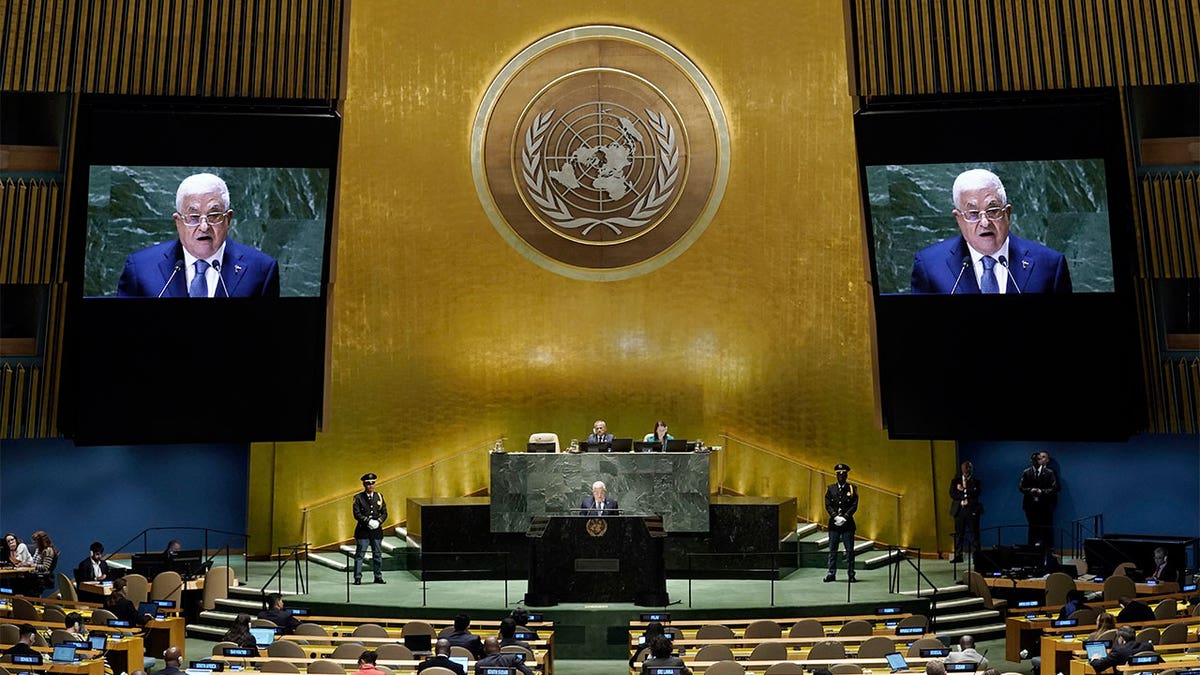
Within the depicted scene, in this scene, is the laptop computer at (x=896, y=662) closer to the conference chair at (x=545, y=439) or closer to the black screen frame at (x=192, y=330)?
the conference chair at (x=545, y=439)

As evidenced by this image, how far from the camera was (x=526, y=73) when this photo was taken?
19781mm

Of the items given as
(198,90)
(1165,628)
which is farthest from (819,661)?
(198,90)

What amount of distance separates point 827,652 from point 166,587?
770 cm

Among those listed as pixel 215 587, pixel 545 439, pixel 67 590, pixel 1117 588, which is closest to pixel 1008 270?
pixel 1117 588

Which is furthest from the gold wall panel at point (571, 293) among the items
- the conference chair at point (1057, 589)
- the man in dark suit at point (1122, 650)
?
the man in dark suit at point (1122, 650)

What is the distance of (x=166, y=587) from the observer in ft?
52.9

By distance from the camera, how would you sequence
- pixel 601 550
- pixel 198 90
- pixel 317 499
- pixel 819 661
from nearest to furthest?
pixel 819 661 < pixel 601 550 < pixel 198 90 < pixel 317 499

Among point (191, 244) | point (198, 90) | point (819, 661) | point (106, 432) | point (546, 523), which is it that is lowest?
point (819, 661)

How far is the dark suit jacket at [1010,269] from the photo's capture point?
16000 millimetres

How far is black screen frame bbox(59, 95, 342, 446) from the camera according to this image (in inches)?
640

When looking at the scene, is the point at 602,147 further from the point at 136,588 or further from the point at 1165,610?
the point at 1165,610

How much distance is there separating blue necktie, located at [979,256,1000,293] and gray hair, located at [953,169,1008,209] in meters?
0.65

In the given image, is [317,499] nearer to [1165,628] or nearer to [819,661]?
[819,661]

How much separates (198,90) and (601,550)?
6841mm
